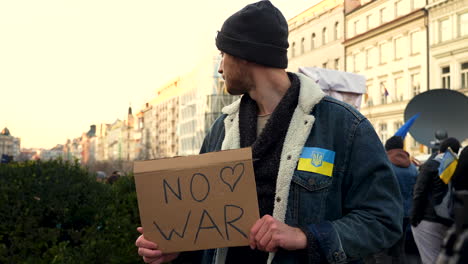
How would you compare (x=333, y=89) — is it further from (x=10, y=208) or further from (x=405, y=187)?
(x=10, y=208)

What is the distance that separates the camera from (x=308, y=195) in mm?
2225

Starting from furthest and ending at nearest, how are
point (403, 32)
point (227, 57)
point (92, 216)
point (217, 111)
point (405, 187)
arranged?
1. point (217, 111)
2. point (403, 32)
3. point (405, 187)
4. point (92, 216)
5. point (227, 57)

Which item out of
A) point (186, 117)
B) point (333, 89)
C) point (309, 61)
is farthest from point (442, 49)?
point (186, 117)

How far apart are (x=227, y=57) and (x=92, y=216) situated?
3037 millimetres

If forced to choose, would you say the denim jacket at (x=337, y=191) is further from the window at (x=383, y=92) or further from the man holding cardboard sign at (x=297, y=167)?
the window at (x=383, y=92)

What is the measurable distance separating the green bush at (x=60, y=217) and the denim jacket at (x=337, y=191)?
2.09 m

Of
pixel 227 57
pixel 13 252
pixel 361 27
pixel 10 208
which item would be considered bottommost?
pixel 13 252

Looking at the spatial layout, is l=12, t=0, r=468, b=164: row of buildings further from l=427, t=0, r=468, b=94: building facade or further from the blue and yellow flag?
the blue and yellow flag

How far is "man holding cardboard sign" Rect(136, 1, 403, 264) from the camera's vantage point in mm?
2131

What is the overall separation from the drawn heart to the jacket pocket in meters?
0.24

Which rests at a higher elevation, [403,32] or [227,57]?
[403,32]

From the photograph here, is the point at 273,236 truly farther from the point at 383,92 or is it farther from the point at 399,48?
the point at 383,92

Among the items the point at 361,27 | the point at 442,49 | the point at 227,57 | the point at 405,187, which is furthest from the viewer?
the point at 361,27

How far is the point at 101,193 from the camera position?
5.30 m
